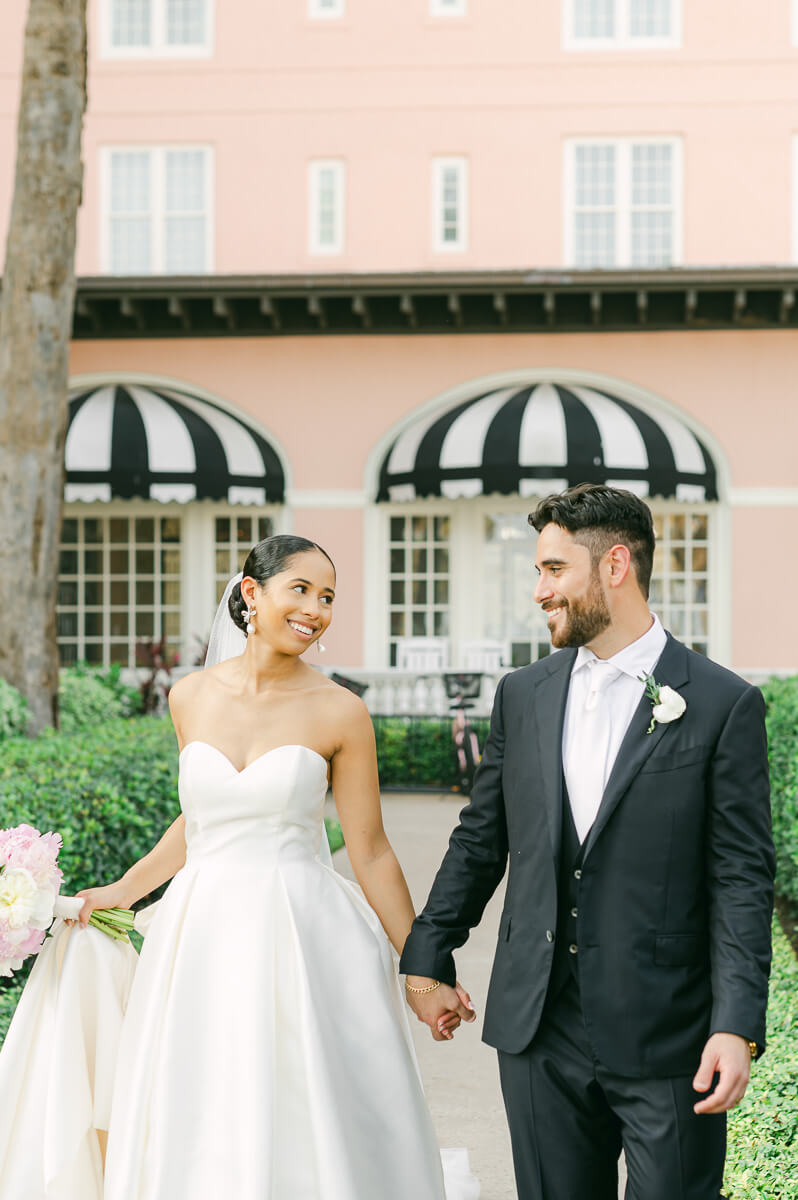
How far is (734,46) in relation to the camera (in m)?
17.1

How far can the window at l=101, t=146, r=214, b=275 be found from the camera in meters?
17.4

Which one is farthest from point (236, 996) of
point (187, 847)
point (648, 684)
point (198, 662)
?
point (198, 662)

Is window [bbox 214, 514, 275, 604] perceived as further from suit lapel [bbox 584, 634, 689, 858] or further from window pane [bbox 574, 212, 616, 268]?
suit lapel [bbox 584, 634, 689, 858]

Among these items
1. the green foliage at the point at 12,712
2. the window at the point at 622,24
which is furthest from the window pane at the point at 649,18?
the green foliage at the point at 12,712

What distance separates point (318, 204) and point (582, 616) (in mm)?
15770

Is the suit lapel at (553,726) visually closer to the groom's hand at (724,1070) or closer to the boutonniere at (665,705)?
the boutonniere at (665,705)

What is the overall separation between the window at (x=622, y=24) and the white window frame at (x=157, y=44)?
16.4ft

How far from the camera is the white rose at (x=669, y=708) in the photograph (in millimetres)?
2658

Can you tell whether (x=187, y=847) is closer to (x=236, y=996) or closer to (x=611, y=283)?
(x=236, y=996)

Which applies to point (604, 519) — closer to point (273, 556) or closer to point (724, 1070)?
point (273, 556)

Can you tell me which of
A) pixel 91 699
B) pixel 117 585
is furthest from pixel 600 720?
pixel 117 585

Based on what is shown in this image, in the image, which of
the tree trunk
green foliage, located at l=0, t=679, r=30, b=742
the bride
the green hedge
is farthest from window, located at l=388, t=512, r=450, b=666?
the bride

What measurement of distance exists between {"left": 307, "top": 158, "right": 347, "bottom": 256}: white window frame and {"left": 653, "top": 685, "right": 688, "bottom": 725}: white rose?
1563cm

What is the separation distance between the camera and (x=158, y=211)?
17406 millimetres
